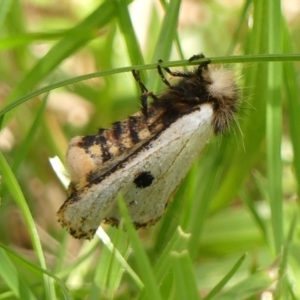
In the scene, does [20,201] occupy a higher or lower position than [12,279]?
higher

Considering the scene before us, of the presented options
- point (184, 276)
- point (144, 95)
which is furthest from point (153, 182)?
point (184, 276)

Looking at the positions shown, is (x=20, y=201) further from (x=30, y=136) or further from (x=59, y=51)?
(x=59, y=51)

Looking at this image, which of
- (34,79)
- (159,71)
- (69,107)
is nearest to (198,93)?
(159,71)

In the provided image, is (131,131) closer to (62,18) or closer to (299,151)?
(299,151)

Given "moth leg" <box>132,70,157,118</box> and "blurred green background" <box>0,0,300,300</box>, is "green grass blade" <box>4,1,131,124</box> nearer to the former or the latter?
"blurred green background" <box>0,0,300,300</box>

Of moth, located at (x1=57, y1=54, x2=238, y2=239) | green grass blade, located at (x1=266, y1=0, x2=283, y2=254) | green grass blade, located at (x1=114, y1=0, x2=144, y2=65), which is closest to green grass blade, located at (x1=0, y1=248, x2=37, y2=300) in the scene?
moth, located at (x1=57, y1=54, x2=238, y2=239)

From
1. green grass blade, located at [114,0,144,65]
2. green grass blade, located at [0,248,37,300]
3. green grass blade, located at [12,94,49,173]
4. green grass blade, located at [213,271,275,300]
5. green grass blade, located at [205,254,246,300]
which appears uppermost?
green grass blade, located at [114,0,144,65]

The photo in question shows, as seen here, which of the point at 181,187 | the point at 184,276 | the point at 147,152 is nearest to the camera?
the point at 184,276
